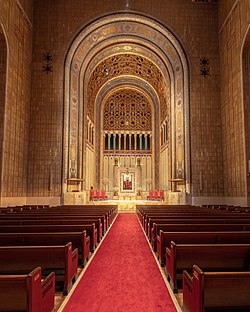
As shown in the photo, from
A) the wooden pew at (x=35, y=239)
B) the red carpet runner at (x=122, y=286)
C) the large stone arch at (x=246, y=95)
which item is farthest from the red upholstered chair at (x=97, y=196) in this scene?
the wooden pew at (x=35, y=239)

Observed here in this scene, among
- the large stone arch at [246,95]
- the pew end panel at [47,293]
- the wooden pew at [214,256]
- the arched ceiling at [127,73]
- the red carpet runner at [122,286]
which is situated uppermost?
the arched ceiling at [127,73]

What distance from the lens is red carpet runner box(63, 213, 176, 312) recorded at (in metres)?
2.59

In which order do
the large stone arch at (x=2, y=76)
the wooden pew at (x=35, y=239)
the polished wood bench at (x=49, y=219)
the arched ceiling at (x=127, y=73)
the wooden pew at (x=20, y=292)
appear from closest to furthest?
the wooden pew at (x=20, y=292) < the wooden pew at (x=35, y=239) < the polished wood bench at (x=49, y=219) < the large stone arch at (x=2, y=76) < the arched ceiling at (x=127, y=73)

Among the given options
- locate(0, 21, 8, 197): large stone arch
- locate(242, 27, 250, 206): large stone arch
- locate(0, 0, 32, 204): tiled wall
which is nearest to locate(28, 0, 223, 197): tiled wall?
locate(0, 0, 32, 204): tiled wall

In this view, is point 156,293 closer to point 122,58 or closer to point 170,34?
point 170,34

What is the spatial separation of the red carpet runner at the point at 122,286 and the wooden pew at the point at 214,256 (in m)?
0.41

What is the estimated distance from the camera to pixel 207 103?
1429cm

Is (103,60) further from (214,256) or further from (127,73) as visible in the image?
(214,256)

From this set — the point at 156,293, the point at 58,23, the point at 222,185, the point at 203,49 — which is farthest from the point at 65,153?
the point at 156,293

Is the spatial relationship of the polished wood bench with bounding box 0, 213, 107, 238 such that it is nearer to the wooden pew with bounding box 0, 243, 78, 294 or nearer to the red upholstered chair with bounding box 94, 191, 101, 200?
the wooden pew with bounding box 0, 243, 78, 294

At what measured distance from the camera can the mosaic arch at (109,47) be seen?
47.7ft

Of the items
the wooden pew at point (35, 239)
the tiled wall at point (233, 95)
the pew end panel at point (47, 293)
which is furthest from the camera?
the tiled wall at point (233, 95)

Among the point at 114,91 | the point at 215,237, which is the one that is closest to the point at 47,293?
the point at 215,237

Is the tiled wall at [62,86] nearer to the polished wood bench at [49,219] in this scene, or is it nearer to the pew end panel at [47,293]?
the polished wood bench at [49,219]
